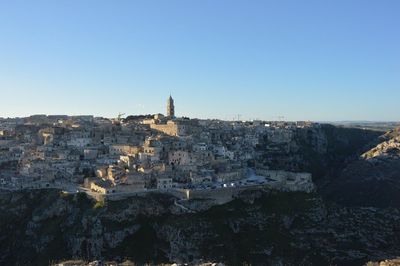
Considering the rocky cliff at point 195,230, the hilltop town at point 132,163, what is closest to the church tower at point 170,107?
the hilltop town at point 132,163

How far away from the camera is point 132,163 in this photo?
6569 cm

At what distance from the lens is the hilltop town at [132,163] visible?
58844mm

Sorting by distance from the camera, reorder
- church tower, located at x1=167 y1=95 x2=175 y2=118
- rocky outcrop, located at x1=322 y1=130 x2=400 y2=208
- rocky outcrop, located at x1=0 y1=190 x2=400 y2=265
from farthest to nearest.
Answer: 1. church tower, located at x1=167 y1=95 x2=175 y2=118
2. rocky outcrop, located at x1=322 y1=130 x2=400 y2=208
3. rocky outcrop, located at x1=0 y1=190 x2=400 y2=265

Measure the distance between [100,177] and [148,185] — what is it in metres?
7.81

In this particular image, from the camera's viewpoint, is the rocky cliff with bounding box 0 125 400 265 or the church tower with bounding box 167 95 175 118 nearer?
the rocky cliff with bounding box 0 125 400 265

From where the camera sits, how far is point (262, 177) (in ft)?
230

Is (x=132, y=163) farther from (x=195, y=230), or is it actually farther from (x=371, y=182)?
(x=371, y=182)

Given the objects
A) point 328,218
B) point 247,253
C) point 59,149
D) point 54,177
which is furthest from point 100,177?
point 328,218

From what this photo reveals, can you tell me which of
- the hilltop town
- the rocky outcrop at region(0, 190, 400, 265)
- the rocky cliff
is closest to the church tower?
the hilltop town

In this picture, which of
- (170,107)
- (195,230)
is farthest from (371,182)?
(170,107)

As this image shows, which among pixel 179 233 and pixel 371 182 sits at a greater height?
pixel 371 182

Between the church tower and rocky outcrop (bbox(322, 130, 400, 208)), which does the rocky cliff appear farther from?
the church tower

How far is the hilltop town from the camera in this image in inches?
2317

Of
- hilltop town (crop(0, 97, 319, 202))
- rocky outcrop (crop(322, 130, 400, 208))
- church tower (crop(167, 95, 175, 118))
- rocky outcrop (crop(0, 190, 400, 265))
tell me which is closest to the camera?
rocky outcrop (crop(0, 190, 400, 265))
